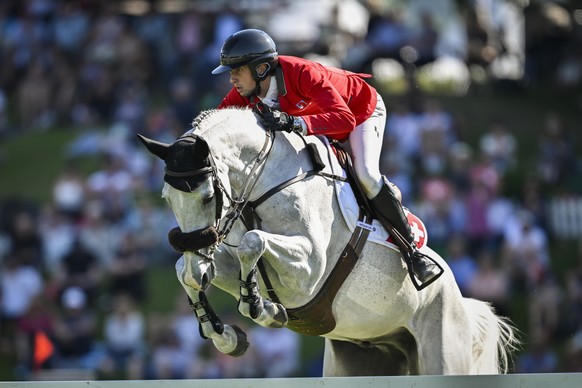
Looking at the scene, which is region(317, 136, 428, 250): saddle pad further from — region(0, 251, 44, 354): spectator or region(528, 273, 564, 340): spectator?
region(0, 251, 44, 354): spectator

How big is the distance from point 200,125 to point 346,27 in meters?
11.8

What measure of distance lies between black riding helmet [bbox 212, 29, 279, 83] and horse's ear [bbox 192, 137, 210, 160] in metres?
0.67

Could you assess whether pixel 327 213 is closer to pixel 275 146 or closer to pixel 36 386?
pixel 275 146

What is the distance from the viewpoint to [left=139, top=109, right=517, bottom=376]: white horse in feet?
17.6

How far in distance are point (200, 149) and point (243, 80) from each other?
81cm

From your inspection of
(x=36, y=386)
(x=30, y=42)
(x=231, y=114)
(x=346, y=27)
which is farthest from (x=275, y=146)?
(x=30, y=42)

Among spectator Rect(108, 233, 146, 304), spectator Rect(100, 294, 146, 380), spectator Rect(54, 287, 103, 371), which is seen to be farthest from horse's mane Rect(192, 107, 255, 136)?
spectator Rect(108, 233, 146, 304)

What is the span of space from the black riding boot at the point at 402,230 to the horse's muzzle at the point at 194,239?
1.25 m

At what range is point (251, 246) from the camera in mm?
5477

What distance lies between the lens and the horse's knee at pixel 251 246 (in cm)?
547

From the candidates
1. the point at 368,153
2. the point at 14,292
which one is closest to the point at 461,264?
the point at 14,292

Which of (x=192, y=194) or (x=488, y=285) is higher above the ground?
(x=192, y=194)

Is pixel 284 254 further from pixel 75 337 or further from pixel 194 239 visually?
pixel 75 337

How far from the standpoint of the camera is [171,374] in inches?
484
